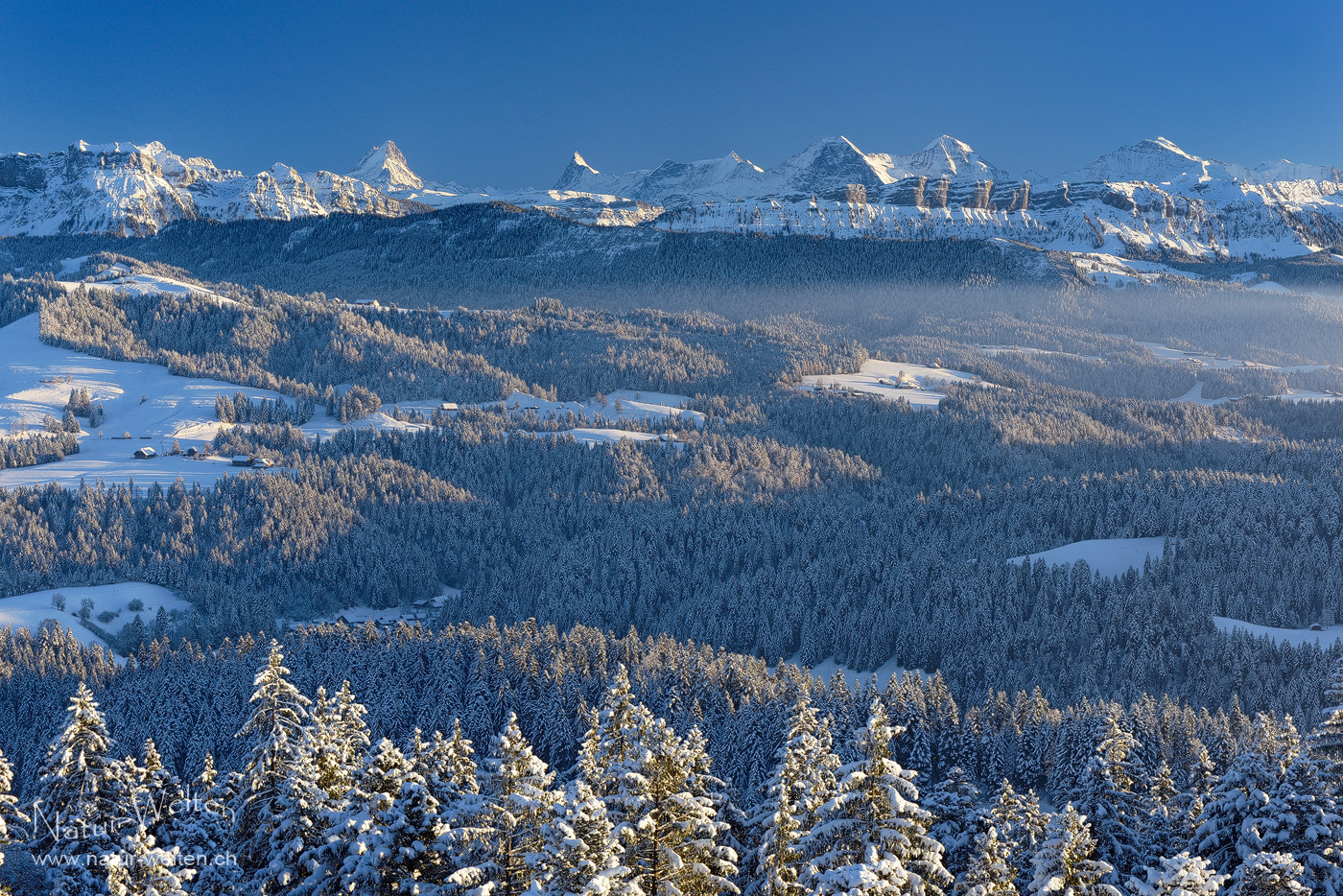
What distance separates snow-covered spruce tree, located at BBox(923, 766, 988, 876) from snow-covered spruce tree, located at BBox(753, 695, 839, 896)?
15751 millimetres

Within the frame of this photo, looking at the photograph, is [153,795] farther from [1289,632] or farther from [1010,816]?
[1289,632]

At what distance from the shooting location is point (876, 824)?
2669 cm

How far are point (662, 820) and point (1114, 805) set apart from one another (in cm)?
2186

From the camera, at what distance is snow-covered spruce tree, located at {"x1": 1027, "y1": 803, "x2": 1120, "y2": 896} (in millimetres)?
28281

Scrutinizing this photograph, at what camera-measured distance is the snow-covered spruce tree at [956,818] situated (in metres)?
44.3

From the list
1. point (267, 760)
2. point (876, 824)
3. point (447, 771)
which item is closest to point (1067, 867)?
point (876, 824)

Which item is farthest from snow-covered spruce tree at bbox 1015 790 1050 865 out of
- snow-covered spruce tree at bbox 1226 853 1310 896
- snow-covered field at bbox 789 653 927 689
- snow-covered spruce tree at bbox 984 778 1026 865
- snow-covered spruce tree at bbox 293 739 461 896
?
snow-covered field at bbox 789 653 927 689

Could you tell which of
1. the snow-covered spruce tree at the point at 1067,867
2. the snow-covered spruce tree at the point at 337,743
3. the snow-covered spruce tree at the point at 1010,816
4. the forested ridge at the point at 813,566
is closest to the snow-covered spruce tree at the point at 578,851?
the snow-covered spruce tree at the point at 337,743

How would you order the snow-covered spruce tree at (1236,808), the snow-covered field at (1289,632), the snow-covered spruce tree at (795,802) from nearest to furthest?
1. the snow-covered spruce tree at (795,802)
2. the snow-covered spruce tree at (1236,808)
3. the snow-covered field at (1289,632)

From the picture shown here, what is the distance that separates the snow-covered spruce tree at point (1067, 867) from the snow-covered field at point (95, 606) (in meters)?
142

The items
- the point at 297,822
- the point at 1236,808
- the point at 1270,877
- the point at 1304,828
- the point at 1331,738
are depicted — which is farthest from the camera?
the point at 1331,738

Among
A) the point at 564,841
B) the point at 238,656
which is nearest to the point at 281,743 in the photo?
the point at 564,841

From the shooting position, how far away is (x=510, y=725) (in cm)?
3017

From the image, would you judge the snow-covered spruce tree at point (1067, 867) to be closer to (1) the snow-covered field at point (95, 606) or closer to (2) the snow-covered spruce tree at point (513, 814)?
(2) the snow-covered spruce tree at point (513, 814)
